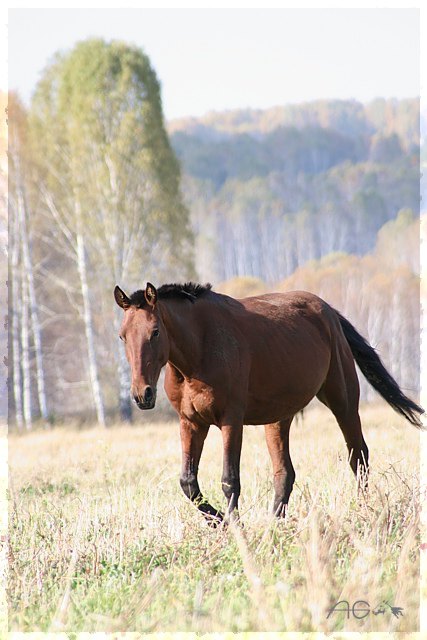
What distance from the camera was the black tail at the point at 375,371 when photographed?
30.2 ft

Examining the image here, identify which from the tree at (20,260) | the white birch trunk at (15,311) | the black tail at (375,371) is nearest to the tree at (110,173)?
the tree at (20,260)

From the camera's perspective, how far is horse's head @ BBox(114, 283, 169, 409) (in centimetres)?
633

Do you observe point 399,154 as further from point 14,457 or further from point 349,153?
point 14,457

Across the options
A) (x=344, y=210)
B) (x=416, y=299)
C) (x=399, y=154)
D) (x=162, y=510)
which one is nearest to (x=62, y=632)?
(x=162, y=510)

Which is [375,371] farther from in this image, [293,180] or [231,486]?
[293,180]

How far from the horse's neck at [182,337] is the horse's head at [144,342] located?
0.52 ft

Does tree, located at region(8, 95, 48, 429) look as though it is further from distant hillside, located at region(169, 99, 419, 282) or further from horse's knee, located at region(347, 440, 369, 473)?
distant hillside, located at region(169, 99, 419, 282)

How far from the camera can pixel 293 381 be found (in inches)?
304

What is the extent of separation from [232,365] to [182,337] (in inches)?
18.3

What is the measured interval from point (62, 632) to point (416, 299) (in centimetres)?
3203

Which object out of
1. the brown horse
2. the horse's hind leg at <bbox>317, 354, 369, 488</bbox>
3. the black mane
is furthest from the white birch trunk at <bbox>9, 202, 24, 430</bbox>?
the black mane

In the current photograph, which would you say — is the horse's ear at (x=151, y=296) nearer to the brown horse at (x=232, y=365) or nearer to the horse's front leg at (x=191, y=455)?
the brown horse at (x=232, y=365)

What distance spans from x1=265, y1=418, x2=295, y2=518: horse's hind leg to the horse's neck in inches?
58.5

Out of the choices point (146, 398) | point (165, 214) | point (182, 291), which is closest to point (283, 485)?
point (182, 291)
